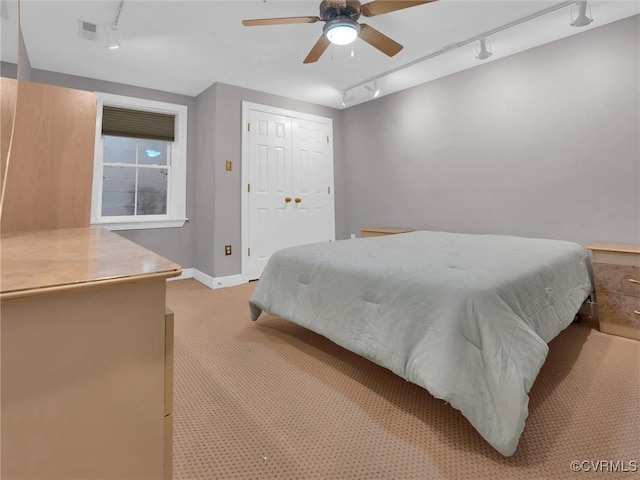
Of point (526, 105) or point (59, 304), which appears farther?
point (526, 105)

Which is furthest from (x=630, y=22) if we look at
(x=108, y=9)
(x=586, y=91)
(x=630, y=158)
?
(x=108, y=9)

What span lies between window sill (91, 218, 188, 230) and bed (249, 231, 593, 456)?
84.7 inches

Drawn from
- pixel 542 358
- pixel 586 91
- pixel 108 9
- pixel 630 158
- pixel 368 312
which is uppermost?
pixel 108 9

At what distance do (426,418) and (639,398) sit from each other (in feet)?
3.53

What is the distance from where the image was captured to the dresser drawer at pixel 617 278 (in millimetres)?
2135

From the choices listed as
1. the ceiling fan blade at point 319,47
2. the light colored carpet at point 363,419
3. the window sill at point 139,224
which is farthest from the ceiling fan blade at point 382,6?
the window sill at point 139,224

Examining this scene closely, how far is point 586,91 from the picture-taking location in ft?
8.68

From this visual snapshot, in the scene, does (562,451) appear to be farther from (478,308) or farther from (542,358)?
(478,308)

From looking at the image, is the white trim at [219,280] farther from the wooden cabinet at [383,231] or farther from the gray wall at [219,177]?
the wooden cabinet at [383,231]

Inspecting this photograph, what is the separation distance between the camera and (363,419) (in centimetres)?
141

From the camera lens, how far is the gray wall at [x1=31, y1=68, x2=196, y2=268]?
341 cm

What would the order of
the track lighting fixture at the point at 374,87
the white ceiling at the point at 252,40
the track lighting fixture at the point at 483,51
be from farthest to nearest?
the track lighting fixture at the point at 374,87, the track lighting fixture at the point at 483,51, the white ceiling at the point at 252,40

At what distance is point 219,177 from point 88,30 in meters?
1.63

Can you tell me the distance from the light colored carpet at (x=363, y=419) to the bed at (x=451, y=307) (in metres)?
0.20
